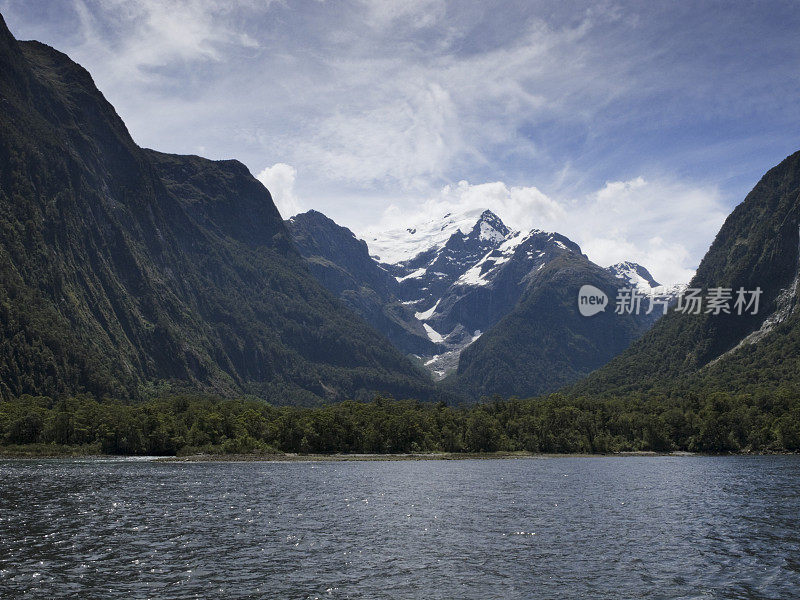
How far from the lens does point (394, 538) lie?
2724 inches

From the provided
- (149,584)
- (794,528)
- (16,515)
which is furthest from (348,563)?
(794,528)

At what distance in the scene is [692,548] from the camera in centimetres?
6400

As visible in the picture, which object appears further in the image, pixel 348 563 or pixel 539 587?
pixel 348 563

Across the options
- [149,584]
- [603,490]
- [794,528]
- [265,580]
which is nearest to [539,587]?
[265,580]

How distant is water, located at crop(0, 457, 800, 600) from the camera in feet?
162

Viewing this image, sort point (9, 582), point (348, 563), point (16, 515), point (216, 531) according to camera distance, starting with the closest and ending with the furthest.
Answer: point (9, 582)
point (348, 563)
point (216, 531)
point (16, 515)

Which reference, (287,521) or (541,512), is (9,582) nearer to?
(287,521)

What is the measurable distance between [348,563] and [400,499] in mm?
45126

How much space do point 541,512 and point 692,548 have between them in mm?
26229

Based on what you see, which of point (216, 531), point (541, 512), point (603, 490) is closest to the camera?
point (216, 531)

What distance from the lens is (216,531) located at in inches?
2820

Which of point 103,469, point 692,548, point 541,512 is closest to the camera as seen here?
point 692,548

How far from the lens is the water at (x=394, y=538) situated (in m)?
49.5

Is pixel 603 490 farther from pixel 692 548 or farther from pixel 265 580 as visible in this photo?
pixel 265 580
